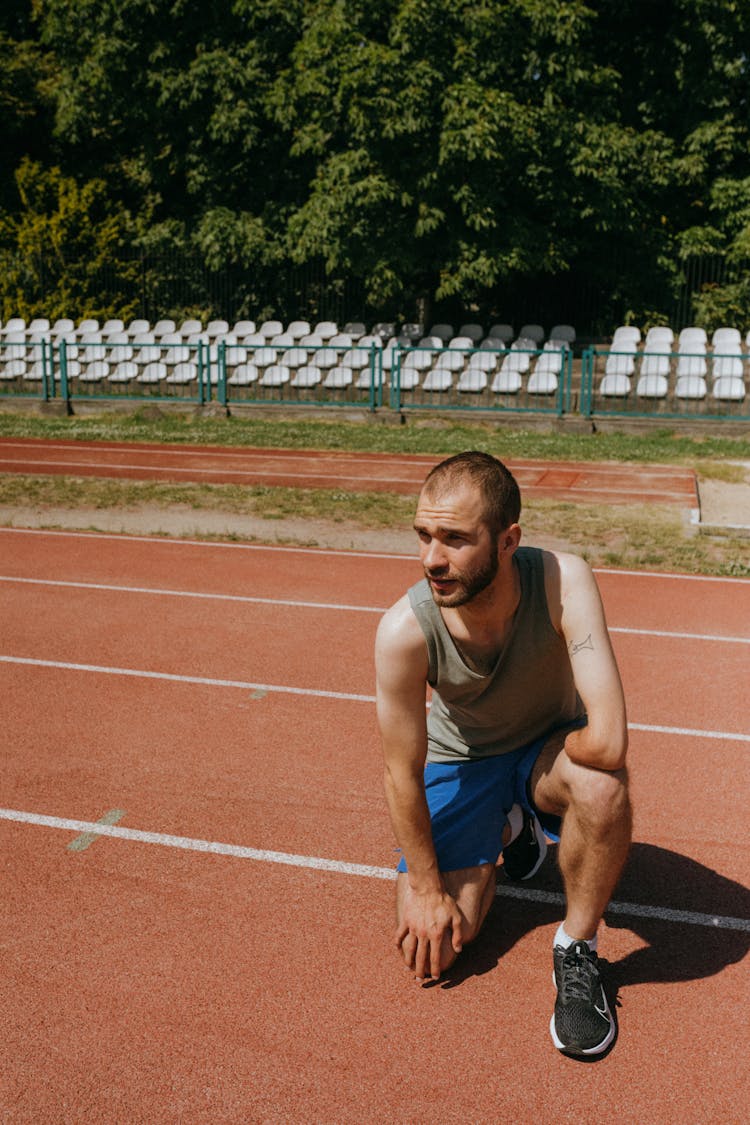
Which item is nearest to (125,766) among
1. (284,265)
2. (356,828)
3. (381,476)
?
(356,828)

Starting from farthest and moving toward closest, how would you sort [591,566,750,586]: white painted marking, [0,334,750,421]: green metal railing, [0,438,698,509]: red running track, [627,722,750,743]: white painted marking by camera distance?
[0,334,750,421]: green metal railing → [0,438,698,509]: red running track → [591,566,750,586]: white painted marking → [627,722,750,743]: white painted marking

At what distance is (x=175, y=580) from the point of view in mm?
8992

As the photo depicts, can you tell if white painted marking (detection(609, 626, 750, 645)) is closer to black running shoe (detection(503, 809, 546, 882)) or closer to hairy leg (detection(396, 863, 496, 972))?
black running shoe (detection(503, 809, 546, 882))

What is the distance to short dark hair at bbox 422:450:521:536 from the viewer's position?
309 centimetres

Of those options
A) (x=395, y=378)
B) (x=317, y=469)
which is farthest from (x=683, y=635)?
(x=395, y=378)

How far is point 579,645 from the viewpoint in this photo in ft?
10.6

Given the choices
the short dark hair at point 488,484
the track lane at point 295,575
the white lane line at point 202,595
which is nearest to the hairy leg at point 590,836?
the short dark hair at point 488,484

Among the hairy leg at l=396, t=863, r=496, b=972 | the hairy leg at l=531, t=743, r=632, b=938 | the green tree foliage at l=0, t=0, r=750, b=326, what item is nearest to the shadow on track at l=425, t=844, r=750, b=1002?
the hairy leg at l=396, t=863, r=496, b=972

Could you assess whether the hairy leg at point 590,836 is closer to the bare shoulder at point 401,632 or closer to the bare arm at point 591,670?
the bare arm at point 591,670

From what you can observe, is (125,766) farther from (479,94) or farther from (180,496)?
(479,94)

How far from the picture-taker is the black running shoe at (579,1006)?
3074 mm

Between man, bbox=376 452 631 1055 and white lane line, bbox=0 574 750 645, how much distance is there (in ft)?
13.2

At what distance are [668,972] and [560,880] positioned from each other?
673mm

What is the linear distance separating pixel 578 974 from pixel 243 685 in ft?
11.3
